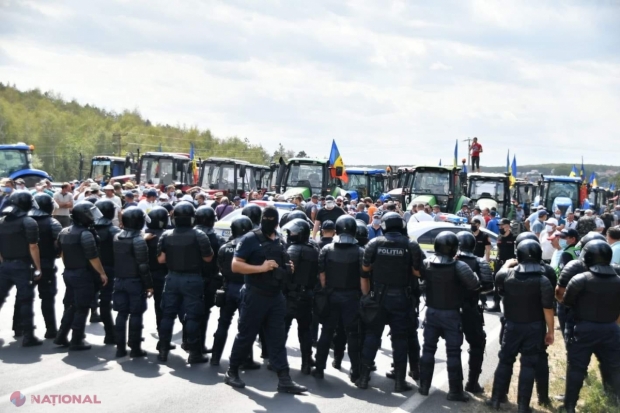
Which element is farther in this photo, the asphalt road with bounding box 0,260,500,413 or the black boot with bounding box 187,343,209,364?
the black boot with bounding box 187,343,209,364

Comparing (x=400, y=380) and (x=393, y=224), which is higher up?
(x=393, y=224)

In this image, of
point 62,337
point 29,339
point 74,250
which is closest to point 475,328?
point 74,250

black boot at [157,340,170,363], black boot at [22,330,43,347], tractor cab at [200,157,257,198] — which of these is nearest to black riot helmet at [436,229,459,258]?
black boot at [157,340,170,363]

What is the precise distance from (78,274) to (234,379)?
104 inches

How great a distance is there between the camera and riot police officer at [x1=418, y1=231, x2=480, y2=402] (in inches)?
318

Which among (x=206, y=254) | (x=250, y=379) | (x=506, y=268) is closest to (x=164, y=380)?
(x=250, y=379)

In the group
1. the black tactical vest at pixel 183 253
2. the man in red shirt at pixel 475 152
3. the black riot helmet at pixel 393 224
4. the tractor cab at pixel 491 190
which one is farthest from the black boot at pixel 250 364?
the man in red shirt at pixel 475 152

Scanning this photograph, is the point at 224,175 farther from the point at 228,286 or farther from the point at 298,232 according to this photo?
the point at 298,232

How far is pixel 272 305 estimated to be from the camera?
8.32m

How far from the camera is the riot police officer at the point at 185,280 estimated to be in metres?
9.25

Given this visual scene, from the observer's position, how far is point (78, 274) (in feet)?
31.9

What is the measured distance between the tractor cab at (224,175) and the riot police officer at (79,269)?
18404 millimetres

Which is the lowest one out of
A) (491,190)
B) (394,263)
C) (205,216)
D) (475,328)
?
(475,328)

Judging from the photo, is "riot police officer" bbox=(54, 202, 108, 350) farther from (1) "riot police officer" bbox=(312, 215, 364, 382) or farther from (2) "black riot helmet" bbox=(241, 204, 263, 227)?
(1) "riot police officer" bbox=(312, 215, 364, 382)
